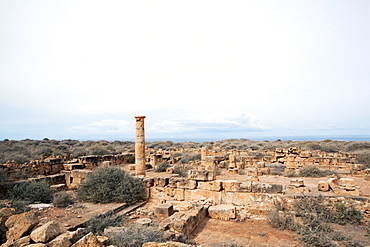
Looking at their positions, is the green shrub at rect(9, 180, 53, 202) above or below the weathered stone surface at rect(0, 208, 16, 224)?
below

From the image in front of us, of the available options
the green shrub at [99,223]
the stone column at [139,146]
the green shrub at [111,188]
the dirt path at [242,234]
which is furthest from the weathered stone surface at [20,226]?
the stone column at [139,146]

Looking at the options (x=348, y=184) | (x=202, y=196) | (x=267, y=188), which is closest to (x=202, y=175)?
(x=202, y=196)

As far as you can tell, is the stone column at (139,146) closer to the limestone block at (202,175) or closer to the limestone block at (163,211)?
the limestone block at (202,175)

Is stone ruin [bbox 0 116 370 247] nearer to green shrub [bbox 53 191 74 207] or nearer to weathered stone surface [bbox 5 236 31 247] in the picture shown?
weathered stone surface [bbox 5 236 31 247]

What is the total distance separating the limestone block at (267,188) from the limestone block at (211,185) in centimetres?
113

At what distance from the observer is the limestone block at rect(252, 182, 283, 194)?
7.03m

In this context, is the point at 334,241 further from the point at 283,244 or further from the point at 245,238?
the point at 245,238


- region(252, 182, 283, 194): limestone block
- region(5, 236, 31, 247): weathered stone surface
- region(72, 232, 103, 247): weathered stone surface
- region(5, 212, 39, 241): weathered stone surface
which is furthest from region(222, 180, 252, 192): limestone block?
region(5, 236, 31, 247): weathered stone surface

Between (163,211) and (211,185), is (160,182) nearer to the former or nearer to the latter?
(211,185)

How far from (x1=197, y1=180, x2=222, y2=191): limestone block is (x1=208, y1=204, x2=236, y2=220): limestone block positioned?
808mm

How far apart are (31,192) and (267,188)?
25.1 feet

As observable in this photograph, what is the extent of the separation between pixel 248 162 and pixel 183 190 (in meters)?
9.52

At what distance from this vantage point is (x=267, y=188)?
714 centimetres

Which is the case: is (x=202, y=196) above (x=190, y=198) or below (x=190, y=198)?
above
